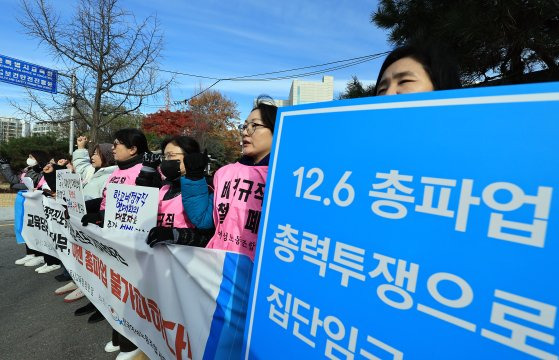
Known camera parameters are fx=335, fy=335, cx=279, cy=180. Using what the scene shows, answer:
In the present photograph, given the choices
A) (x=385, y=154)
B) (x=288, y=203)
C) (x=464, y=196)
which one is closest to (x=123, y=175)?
(x=288, y=203)

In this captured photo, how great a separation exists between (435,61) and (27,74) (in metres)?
11.5

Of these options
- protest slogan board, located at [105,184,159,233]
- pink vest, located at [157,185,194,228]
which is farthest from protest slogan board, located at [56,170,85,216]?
pink vest, located at [157,185,194,228]

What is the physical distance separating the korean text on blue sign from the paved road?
267 inches

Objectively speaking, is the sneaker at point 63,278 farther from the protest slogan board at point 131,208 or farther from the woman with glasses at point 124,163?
the protest slogan board at point 131,208

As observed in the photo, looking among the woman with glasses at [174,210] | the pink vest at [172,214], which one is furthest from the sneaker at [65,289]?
the pink vest at [172,214]

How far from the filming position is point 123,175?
9.42 ft

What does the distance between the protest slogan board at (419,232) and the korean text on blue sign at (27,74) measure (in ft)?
33.4

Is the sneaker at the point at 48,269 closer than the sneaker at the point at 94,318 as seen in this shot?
No

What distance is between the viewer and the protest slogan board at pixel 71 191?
289cm

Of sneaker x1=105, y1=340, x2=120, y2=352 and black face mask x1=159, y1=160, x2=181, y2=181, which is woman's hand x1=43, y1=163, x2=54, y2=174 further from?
black face mask x1=159, y1=160, x2=181, y2=181

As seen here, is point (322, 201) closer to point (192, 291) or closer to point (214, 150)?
point (192, 291)

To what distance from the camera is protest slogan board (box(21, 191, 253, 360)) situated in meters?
1.44

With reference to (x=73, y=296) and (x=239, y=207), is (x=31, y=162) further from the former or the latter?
(x=239, y=207)

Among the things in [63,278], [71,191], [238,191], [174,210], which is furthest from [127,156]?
[63,278]
